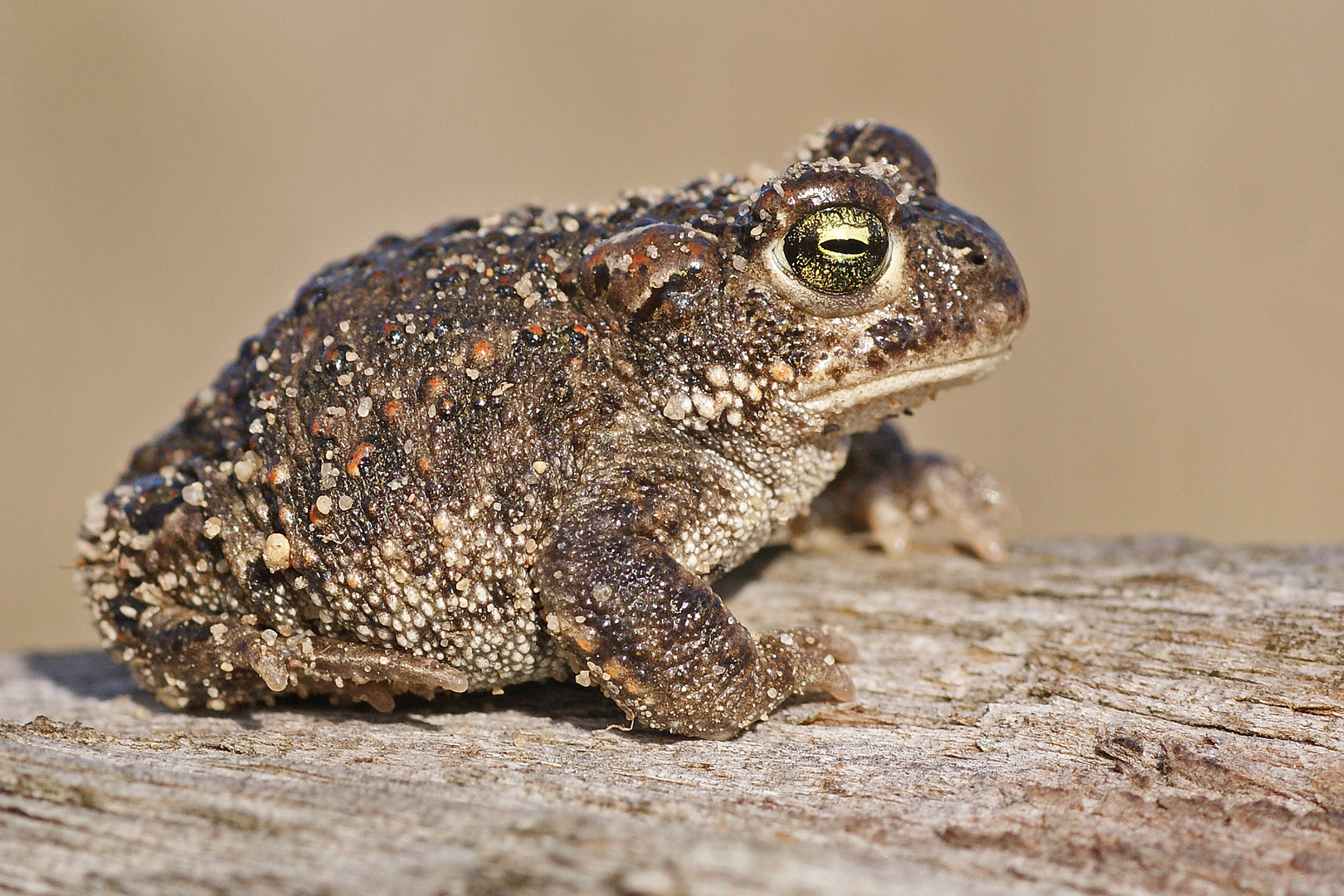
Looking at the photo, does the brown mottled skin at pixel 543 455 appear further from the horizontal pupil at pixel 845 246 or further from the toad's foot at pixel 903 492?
the toad's foot at pixel 903 492

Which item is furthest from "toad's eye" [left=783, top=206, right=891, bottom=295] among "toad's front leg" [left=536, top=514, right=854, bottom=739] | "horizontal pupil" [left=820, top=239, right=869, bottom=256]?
"toad's front leg" [left=536, top=514, right=854, bottom=739]

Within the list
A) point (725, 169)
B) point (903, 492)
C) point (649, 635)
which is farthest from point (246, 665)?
point (725, 169)

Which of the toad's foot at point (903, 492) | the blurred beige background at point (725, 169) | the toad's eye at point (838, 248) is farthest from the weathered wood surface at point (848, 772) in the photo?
the blurred beige background at point (725, 169)

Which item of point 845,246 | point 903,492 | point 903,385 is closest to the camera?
point 845,246

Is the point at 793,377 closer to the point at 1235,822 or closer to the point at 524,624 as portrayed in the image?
the point at 524,624

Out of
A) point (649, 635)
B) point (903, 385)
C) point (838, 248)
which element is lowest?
point (649, 635)

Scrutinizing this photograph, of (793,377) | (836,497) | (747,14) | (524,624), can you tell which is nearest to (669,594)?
(524,624)

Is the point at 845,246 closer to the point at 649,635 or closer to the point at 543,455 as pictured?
the point at 543,455
